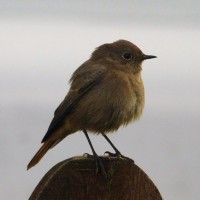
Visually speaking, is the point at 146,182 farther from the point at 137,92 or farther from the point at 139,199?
the point at 137,92

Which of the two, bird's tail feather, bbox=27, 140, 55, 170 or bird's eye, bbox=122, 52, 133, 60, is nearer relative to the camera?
bird's tail feather, bbox=27, 140, 55, 170

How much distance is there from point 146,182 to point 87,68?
2603 mm

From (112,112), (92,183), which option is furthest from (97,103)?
(92,183)

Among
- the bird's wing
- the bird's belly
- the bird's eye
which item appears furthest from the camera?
the bird's eye

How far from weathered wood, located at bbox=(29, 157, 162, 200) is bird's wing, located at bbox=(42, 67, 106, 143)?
1746 mm

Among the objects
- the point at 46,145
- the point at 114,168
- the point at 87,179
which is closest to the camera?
the point at 87,179

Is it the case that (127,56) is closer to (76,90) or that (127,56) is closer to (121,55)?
(121,55)

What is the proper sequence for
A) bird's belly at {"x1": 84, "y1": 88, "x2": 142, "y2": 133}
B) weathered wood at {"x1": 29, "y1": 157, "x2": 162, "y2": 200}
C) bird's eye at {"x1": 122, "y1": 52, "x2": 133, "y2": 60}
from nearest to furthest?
weathered wood at {"x1": 29, "y1": 157, "x2": 162, "y2": 200}
bird's belly at {"x1": 84, "y1": 88, "x2": 142, "y2": 133}
bird's eye at {"x1": 122, "y1": 52, "x2": 133, "y2": 60}

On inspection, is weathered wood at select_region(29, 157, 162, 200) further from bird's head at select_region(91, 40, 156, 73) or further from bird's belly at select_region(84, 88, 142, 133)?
bird's head at select_region(91, 40, 156, 73)

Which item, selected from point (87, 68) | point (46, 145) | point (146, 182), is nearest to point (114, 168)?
point (146, 182)

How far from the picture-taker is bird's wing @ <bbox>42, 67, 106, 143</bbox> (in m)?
6.18

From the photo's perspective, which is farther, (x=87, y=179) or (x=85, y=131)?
(x=85, y=131)

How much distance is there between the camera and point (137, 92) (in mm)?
6266

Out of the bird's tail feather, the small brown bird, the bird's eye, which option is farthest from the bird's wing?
the bird's eye
